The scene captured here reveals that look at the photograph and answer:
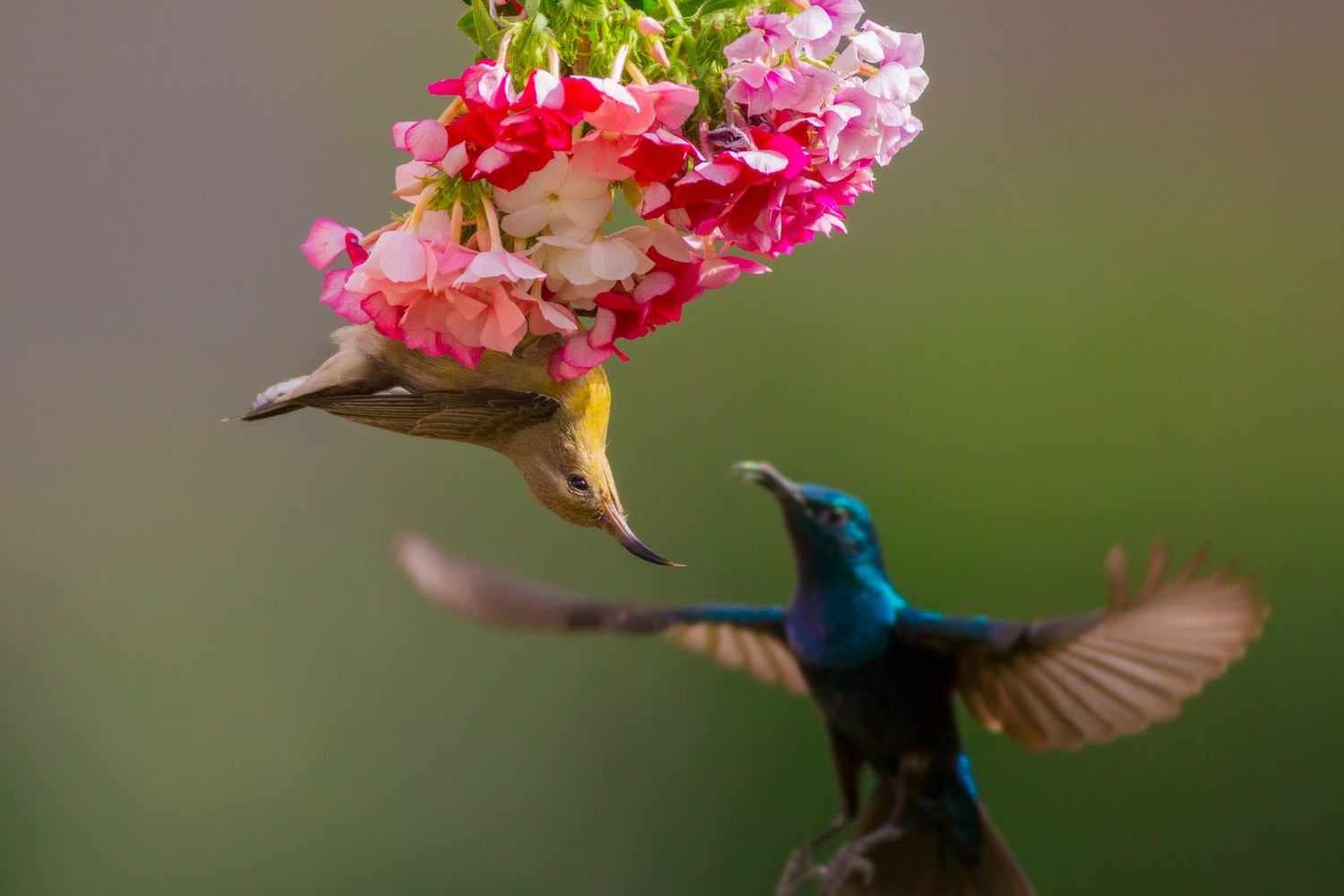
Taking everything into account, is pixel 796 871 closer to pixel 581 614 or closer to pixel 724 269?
pixel 581 614

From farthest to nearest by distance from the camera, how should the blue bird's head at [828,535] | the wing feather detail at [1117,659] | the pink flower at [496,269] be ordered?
the blue bird's head at [828,535] < the wing feather detail at [1117,659] < the pink flower at [496,269]

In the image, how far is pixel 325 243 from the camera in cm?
66

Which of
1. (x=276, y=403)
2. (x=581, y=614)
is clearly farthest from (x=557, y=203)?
(x=581, y=614)

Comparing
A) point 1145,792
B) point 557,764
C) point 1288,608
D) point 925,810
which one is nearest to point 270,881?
point 557,764

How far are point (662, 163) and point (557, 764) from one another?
102 inches

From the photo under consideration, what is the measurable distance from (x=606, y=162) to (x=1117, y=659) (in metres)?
1.13

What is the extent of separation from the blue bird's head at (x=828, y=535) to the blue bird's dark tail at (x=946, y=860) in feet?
1.38

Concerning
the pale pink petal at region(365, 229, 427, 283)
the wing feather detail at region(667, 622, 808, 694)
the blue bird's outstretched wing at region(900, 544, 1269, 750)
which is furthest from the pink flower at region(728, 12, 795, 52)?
the wing feather detail at region(667, 622, 808, 694)

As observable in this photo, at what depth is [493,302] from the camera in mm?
622

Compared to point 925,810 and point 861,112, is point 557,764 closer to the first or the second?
point 925,810

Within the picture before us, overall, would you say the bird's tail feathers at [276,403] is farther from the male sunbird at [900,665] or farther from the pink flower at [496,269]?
the male sunbird at [900,665]

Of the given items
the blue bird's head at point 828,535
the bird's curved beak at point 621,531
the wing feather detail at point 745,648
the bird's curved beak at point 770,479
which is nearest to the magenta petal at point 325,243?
the bird's curved beak at point 621,531

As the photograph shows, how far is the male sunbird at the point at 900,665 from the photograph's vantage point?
1.47m

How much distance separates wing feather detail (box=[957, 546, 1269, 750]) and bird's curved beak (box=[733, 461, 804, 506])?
1.08 ft
